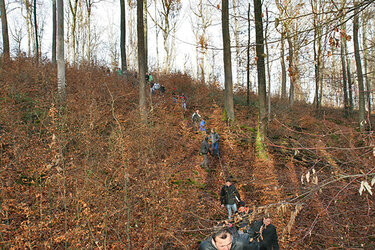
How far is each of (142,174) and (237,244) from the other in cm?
448

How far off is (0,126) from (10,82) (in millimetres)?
3545

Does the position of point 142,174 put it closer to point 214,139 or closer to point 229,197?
point 229,197

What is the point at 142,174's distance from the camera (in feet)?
24.2

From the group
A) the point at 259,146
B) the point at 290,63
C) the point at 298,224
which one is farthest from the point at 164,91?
the point at 290,63

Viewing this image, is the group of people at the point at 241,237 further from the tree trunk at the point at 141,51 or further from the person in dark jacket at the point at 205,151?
the tree trunk at the point at 141,51

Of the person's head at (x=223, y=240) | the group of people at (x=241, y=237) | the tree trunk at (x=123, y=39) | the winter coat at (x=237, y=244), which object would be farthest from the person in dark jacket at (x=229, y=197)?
the tree trunk at (x=123, y=39)

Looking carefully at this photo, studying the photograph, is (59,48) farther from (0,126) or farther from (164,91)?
(164,91)

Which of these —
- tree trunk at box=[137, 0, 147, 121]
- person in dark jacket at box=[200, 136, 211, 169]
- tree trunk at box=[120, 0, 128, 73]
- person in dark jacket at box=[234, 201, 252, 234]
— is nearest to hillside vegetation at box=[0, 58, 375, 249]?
person in dark jacket at box=[234, 201, 252, 234]

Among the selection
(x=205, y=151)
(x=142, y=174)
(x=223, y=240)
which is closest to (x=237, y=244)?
(x=223, y=240)

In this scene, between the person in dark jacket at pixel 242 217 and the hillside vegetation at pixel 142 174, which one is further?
the hillside vegetation at pixel 142 174

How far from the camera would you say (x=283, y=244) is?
671cm

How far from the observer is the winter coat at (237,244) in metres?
3.19

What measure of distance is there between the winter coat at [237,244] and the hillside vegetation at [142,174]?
2.54ft

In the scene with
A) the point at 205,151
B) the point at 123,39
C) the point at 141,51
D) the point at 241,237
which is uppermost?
the point at 123,39
